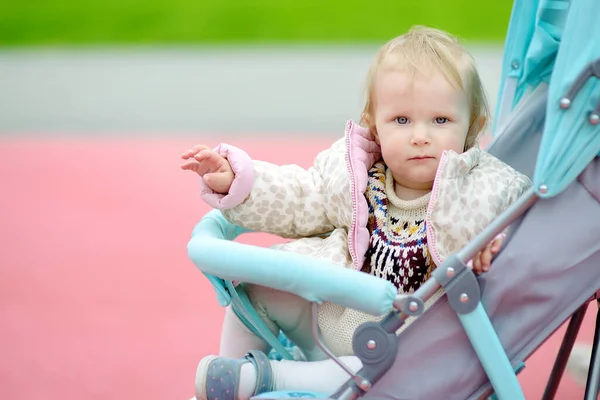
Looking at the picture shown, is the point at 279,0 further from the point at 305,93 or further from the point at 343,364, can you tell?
the point at 343,364

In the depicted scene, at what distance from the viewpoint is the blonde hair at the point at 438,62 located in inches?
55.2

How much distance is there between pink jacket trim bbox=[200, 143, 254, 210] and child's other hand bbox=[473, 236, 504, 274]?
40 cm

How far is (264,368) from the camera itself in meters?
1.34

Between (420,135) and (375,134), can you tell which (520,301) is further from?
(375,134)

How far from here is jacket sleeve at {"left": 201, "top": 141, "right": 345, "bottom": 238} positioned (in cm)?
144

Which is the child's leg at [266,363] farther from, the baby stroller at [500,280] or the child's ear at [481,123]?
the child's ear at [481,123]

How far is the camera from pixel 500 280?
4.03 ft

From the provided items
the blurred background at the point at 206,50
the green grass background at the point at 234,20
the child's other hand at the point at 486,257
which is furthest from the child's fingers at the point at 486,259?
the green grass background at the point at 234,20

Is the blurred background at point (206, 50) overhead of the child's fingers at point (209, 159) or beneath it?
beneath

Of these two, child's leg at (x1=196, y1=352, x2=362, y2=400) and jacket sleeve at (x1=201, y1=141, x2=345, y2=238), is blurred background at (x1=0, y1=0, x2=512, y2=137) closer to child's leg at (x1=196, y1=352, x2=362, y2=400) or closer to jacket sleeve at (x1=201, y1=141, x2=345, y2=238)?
jacket sleeve at (x1=201, y1=141, x2=345, y2=238)

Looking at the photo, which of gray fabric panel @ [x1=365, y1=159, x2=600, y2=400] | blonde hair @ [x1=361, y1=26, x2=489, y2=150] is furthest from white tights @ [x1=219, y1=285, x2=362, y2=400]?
blonde hair @ [x1=361, y1=26, x2=489, y2=150]

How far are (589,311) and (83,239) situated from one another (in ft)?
5.70

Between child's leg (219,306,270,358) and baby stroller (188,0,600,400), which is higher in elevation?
baby stroller (188,0,600,400)

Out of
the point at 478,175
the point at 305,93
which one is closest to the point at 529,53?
the point at 478,175
